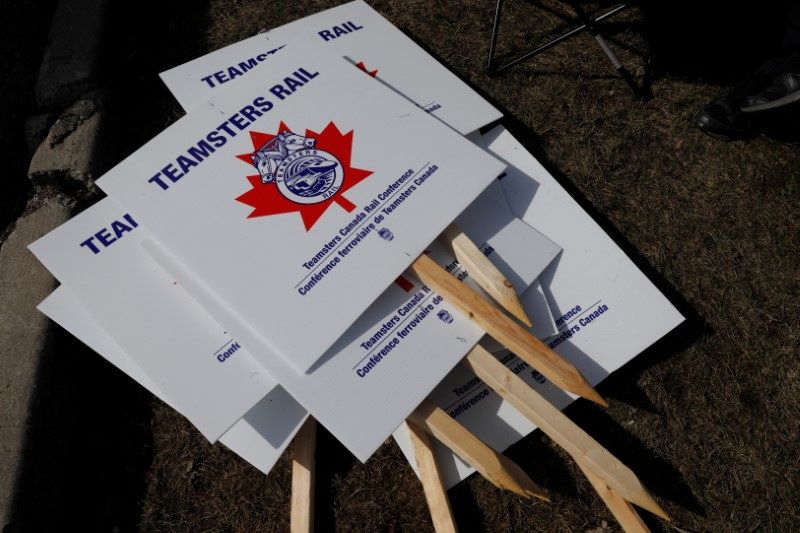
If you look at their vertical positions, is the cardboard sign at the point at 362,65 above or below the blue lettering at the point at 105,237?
below

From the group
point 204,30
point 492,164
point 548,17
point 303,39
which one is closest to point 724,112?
point 548,17

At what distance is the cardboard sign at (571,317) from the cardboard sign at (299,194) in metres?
0.41

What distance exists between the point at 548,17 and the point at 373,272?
206 cm

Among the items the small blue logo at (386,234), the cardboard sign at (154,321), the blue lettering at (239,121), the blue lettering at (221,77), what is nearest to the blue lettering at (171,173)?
the cardboard sign at (154,321)

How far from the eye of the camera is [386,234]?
2084 mm

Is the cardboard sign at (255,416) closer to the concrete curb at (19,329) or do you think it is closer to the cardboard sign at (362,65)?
the concrete curb at (19,329)

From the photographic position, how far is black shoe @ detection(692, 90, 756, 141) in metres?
2.78

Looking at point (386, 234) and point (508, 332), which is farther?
point (386, 234)

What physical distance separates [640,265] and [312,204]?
1565 millimetres

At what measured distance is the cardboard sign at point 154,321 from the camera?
1946 millimetres

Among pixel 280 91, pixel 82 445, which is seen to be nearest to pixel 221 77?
pixel 280 91

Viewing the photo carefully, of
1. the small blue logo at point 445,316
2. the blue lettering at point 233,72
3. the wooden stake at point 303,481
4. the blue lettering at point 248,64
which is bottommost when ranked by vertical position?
the wooden stake at point 303,481

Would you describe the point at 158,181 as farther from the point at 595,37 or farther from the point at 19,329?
the point at 595,37

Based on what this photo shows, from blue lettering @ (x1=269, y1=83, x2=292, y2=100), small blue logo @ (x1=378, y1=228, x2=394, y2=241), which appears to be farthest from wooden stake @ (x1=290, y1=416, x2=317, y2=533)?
blue lettering @ (x1=269, y1=83, x2=292, y2=100)
